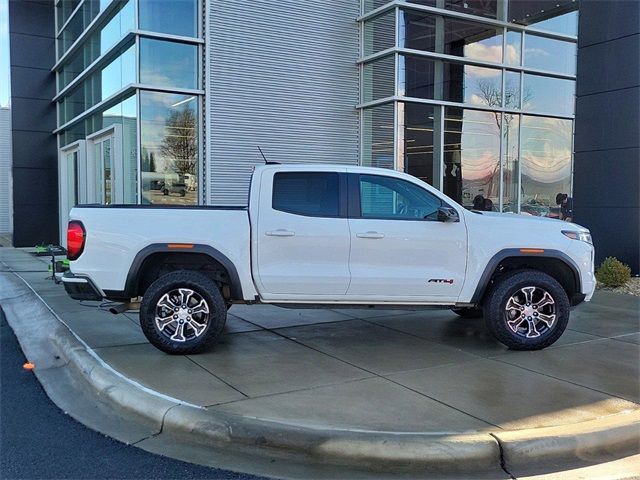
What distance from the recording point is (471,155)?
13617 mm

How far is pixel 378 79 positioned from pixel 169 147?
4.89 m

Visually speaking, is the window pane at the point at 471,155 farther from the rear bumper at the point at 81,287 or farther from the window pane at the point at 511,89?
the rear bumper at the point at 81,287

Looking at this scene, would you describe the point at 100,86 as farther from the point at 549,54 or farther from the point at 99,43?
the point at 549,54

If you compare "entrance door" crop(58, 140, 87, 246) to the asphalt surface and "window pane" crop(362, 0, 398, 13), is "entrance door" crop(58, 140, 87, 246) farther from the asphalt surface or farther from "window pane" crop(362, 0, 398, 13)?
the asphalt surface

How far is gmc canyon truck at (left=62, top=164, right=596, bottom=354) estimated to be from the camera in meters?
5.87

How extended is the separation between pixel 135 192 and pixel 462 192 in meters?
7.17

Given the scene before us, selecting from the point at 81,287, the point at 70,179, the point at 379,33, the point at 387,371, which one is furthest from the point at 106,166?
the point at 387,371

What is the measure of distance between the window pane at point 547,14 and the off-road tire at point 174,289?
1142 cm

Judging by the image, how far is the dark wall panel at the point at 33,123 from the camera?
713 inches

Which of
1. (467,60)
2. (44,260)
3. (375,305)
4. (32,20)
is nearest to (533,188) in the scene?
(467,60)

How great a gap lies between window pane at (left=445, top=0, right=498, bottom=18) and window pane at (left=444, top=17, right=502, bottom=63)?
29cm

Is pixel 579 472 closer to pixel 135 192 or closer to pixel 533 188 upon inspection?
pixel 135 192

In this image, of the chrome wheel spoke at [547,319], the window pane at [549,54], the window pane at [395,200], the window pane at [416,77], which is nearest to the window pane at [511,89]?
the window pane at [549,54]

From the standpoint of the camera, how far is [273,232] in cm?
592
